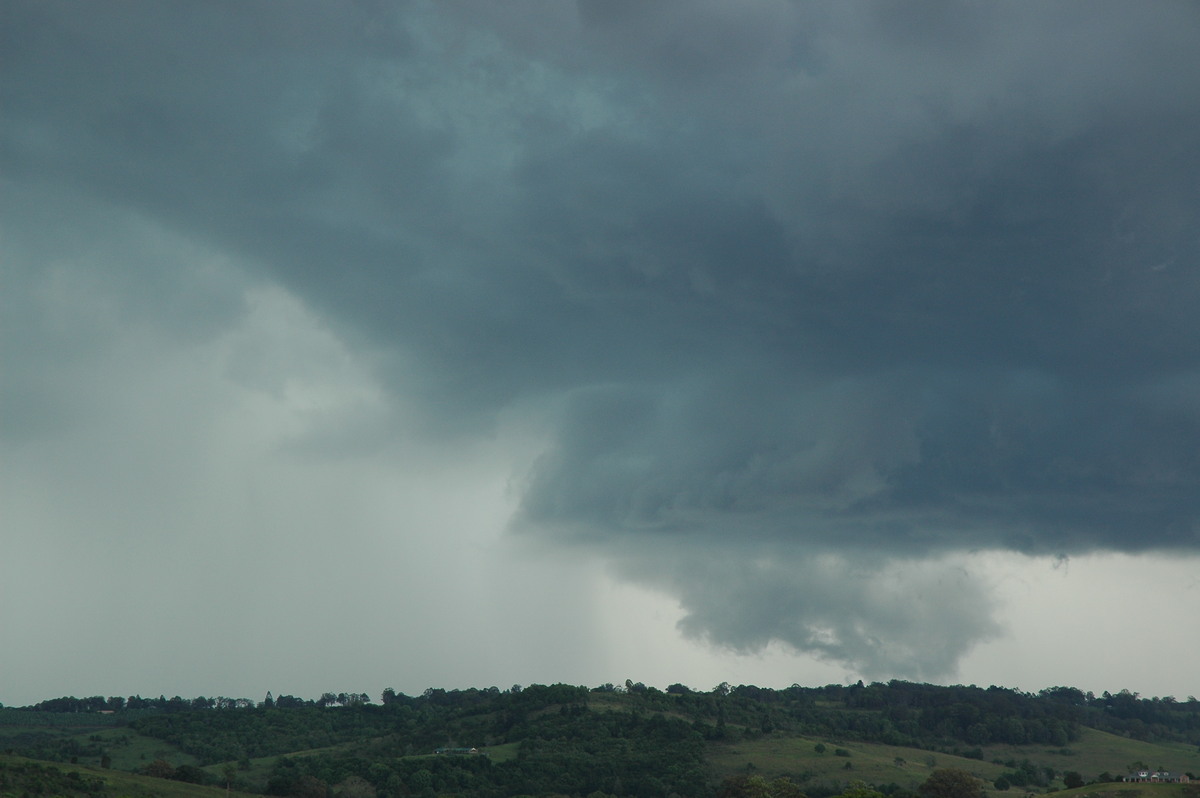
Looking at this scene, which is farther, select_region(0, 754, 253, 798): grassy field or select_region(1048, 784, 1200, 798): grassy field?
select_region(1048, 784, 1200, 798): grassy field

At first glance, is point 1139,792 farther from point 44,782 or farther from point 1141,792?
point 44,782

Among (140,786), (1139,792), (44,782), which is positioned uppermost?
(44,782)

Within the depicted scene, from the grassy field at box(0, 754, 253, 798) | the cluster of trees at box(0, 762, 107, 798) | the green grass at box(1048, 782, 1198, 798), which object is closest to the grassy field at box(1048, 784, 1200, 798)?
the green grass at box(1048, 782, 1198, 798)

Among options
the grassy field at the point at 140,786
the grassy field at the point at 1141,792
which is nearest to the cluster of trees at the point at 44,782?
the grassy field at the point at 140,786

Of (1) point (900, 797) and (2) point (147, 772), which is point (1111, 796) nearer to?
(1) point (900, 797)

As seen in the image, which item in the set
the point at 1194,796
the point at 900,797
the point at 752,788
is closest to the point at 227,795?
the point at 752,788

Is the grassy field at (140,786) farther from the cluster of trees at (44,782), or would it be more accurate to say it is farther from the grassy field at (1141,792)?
the grassy field at (1141,792)

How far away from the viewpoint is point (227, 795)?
17600 cm

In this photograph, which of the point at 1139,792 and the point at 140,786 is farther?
the point at 1139,792

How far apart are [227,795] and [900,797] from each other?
118371 millimetres

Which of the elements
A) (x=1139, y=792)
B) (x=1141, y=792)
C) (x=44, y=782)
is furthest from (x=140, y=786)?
(x=1141, y=792)

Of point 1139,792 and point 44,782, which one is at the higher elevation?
point 44,782

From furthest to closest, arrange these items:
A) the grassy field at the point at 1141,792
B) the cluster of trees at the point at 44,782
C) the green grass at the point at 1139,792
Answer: the green grass at the point at 1139,792, the grassy field at the point at 1141,792, the cluster of trees at the point at 44,782

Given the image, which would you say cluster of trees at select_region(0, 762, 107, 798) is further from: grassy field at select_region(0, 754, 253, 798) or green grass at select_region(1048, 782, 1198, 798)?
green grass at select_region(1048, 782, 1198, 798)
